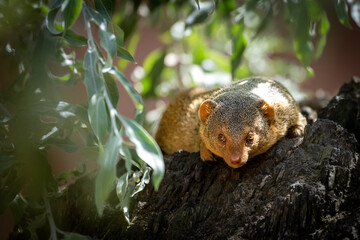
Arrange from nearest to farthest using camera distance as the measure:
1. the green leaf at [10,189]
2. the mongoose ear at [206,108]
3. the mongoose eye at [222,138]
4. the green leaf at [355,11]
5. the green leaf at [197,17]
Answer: the green leaf at [10,189] < the mongoose eye at [222,138] < the mongoose ear at [206,108] < the green leaf at [355,11] < the green leaf at [197,17]

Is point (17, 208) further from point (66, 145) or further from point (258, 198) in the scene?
point (258, 198)

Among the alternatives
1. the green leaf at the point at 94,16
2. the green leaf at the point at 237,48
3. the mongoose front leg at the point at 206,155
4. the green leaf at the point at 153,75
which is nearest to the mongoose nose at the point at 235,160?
the mongoose front leg at the point at 206,155

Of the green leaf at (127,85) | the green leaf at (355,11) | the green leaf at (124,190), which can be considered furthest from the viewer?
the green leaf at (355,11)

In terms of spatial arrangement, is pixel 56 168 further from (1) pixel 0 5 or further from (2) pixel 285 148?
(2) pixel 285 148

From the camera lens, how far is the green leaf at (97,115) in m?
1.34

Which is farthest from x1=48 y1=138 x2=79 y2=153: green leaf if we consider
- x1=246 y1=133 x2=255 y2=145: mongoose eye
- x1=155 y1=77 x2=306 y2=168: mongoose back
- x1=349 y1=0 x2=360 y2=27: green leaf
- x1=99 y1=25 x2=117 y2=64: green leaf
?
x1=349 y1=0 x2=360 y2=27: green leaf

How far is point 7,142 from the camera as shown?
179 centimetres

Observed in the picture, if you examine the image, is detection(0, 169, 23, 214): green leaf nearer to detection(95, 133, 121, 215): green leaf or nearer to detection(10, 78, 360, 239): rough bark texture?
detection(10, 78, 360, 239): rough bark texture

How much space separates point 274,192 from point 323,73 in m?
3.51

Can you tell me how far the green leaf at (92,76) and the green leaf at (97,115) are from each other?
6 cm

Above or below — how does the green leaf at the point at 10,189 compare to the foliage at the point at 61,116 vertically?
below

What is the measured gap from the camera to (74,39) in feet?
5.42

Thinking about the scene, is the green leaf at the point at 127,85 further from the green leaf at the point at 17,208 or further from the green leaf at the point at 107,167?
A: the green leaf at the point at 17,208

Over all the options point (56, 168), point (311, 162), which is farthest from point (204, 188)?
point (56, 168)
